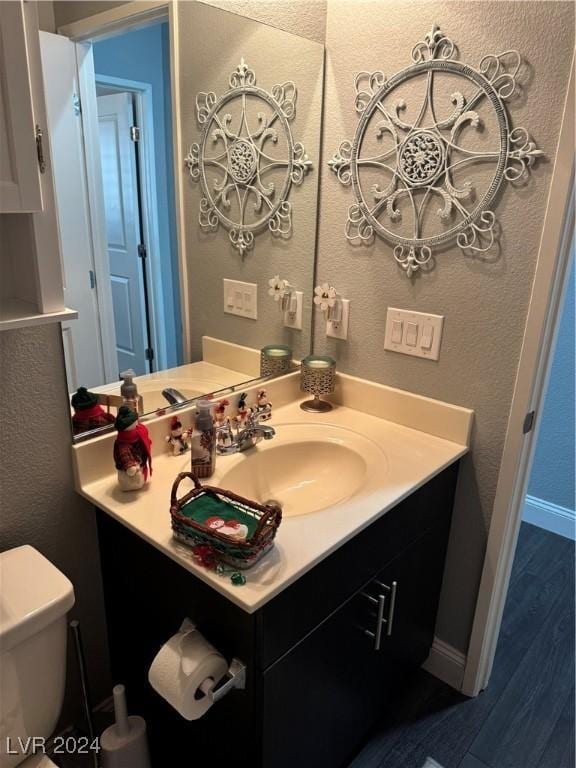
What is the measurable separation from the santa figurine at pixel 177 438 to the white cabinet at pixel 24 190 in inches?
18.7

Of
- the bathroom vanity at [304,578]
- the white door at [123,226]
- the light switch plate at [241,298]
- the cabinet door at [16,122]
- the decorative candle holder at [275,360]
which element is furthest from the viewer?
the decorative candle holder at [275,360]

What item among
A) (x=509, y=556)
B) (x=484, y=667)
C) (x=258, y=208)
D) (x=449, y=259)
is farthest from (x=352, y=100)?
(x=484, y=667)

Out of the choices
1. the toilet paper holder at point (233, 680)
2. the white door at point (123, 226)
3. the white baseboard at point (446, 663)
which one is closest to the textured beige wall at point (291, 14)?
the white door at point (123, 226)

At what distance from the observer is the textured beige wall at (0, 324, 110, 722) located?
1.07 metres

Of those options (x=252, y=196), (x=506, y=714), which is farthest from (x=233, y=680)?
(x=252, y=196)

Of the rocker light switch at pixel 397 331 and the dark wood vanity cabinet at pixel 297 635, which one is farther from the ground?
the rocker light switch at pixel 397 331

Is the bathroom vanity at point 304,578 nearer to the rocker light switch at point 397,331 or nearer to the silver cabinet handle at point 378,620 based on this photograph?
the silver cabinet handle at point 378,620

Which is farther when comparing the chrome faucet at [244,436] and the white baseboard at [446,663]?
the white baseboard at [446,663]

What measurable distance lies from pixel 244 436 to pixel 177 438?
0.56 ft

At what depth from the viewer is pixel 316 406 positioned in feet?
5.48

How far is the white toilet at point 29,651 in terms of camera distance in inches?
38.0

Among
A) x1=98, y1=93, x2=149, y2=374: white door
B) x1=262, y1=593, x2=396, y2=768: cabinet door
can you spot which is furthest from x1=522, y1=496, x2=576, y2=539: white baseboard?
x1=98, y1=93, x2=149, y2=374: white door

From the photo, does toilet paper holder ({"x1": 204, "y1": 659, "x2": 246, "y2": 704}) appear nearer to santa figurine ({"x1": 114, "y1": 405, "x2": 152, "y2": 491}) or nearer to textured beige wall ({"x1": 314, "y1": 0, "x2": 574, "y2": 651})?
santa figurine ({"x1": 114, "y1": 405, "x2": 152, "y2": 491})

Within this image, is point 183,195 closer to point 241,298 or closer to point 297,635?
point 241,298
